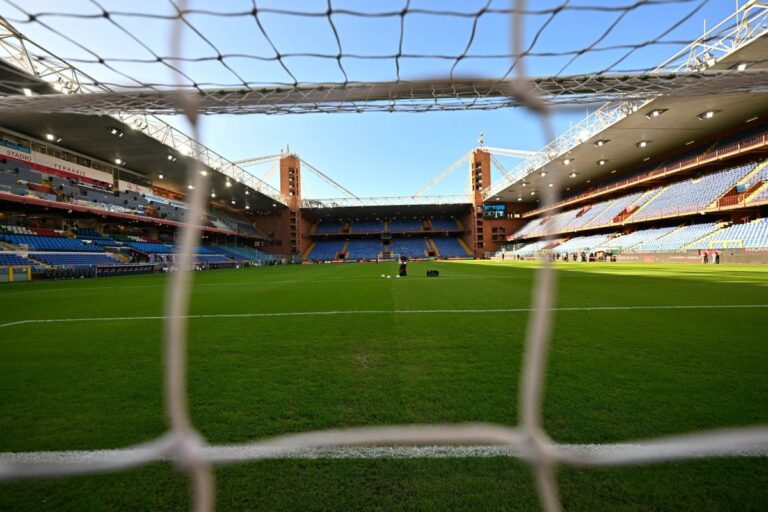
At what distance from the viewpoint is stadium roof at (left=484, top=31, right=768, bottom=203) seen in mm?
14438

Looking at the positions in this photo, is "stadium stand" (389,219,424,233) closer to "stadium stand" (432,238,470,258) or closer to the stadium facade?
"stadium stand" (432,238,470,258)

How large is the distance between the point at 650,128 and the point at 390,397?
24.1 metres

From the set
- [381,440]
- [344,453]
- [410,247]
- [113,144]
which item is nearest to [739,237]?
[381,440]

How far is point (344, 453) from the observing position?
57.7 inches

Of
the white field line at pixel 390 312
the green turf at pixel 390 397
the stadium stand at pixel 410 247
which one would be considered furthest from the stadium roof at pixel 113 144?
the stadium stand at pixel 410 247

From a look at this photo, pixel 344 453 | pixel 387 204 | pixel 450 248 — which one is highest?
pixel 387 204

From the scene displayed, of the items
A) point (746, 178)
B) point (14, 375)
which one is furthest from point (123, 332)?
point (746, 178)

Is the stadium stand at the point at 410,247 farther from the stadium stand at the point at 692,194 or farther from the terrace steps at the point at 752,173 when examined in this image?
the terrace steps at the point at 752,173

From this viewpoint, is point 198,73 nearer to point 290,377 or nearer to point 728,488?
point 290,377

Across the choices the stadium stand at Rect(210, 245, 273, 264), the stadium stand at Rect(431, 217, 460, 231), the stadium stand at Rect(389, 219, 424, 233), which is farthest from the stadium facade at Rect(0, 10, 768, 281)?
the stadium stand at Rect(389, 219, 424, 233)

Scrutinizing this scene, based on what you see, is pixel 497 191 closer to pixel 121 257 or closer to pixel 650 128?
pixel 650 128

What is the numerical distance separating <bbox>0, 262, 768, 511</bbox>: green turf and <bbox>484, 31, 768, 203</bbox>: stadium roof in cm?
1161

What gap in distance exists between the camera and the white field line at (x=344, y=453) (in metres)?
1.42

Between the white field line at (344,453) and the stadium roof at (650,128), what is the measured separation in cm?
1308
